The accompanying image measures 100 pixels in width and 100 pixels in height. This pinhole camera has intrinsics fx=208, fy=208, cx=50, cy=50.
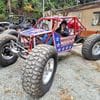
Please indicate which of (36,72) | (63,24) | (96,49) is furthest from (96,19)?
(36,72)

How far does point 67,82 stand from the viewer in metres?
4.43

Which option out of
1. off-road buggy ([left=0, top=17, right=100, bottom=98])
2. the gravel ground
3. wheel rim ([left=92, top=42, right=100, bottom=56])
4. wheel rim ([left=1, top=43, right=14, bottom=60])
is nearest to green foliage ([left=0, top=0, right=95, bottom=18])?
off-road buggy ([left=0, top=17, right=100, bottom=98])

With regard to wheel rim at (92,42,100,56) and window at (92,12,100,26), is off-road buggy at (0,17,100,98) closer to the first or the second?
wheel rim at (92,42,100,56)

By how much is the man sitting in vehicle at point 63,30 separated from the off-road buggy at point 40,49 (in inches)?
5.3

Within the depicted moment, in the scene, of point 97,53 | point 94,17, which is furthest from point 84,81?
point 94,17

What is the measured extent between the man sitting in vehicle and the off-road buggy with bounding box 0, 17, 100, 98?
14cm

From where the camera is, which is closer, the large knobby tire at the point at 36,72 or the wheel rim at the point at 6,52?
the large knobby tire at the point at 36,72

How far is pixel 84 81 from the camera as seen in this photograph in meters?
4.49

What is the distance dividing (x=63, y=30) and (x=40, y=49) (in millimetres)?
2625

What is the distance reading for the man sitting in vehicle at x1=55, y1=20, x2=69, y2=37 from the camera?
6.18 m

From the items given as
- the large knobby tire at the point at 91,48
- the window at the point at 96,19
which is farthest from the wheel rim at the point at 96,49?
the window at the point at 96,19

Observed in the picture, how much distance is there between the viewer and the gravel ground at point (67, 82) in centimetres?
384

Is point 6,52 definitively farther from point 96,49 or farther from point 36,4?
point 36,4

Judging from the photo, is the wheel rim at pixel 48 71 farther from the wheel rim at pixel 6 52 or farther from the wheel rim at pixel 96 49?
the wheel rim at pixel 96 49
